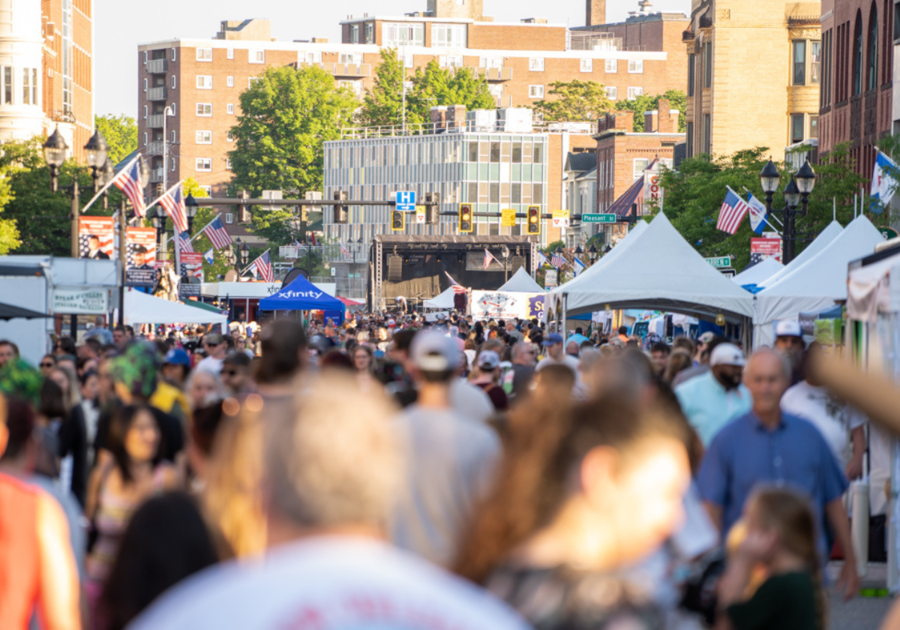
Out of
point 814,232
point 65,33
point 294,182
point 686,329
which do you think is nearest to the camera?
point 686,329

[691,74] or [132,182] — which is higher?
[691,74]

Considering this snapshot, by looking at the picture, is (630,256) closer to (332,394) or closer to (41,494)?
(41,494)

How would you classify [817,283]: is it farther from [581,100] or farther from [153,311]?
[581,100]

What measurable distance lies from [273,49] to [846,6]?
A: 362 feet

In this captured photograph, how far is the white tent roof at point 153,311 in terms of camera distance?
101ft

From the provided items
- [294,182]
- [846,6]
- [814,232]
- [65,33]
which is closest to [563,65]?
[294,182]

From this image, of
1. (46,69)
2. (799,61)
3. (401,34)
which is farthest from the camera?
(401,34)

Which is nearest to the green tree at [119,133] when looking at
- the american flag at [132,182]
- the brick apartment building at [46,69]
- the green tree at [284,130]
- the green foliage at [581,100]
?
the green tree at [284,130]

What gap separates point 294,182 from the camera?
13062 centimetres

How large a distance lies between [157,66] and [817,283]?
13795 centimetres

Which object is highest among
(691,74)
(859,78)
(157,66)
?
(157,66)

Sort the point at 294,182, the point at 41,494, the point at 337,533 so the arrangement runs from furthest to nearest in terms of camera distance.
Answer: the point at 294,182 → the point at 41,494 → the point at 337,533

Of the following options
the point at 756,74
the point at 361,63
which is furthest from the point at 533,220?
the point at 361,63

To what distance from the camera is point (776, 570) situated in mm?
4891
